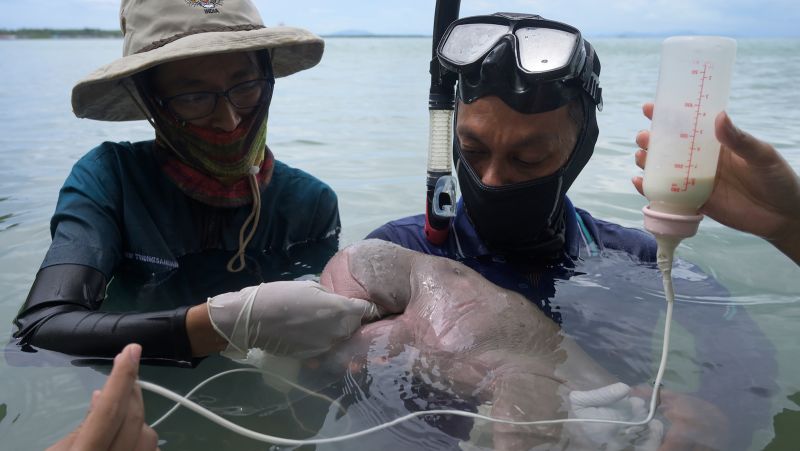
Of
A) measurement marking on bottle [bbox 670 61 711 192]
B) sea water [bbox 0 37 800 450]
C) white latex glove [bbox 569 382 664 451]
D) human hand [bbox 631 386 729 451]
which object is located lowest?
sea water [bbox 0 37 800 450]

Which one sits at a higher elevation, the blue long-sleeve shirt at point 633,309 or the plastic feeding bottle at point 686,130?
the plastic feeding bottle at point 686,130

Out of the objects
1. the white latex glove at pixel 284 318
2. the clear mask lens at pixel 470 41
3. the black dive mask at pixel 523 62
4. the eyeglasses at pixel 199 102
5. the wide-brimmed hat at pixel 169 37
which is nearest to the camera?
the white latex glove at pixel 284 318

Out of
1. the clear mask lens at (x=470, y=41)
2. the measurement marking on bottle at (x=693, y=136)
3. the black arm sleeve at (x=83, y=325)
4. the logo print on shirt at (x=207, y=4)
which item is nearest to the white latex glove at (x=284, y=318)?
the black arm sleeve at (x=83, y=325)

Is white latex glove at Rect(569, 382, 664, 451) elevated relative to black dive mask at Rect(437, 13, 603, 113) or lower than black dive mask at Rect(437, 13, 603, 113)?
lower

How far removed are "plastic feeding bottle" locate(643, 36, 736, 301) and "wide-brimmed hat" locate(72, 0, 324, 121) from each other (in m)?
2.24

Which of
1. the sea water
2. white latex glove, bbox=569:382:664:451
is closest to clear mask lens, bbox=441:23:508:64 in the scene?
the sea water

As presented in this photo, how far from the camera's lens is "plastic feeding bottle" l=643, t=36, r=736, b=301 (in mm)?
1984

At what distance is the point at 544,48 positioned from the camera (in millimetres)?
3160

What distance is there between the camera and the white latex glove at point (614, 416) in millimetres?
2176

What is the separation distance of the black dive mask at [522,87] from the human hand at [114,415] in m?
1.97

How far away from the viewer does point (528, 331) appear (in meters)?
2.61

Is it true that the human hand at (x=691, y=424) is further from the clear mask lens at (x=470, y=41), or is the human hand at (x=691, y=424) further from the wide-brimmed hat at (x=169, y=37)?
the wide-brimmed hat at (x=169, y=37)

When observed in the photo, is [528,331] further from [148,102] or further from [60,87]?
[60,87]

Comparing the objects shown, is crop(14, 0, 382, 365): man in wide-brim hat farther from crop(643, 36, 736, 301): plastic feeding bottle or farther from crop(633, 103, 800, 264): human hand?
crop(633, 103, 800, 264): human hand
